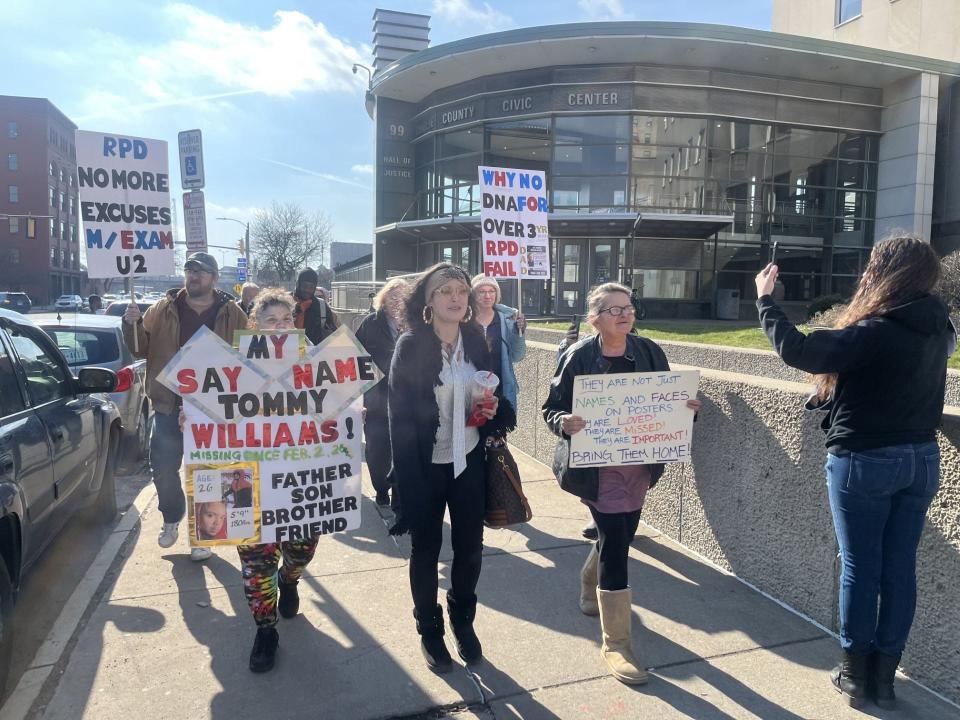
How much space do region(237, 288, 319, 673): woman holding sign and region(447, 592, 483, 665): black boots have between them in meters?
0.83

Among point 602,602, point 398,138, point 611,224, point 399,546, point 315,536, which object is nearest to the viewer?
point 602,602

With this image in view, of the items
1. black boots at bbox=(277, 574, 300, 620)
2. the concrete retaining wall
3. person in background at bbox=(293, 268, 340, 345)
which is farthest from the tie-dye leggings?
person in background at bbox=(293, 268, 340, 345)

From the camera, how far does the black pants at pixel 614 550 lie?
3.20 metres

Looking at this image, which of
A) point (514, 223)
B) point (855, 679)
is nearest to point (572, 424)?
point (855, 679)

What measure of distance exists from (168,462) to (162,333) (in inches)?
34.0

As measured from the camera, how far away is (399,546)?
15.8 feet

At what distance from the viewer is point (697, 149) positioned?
22.7m

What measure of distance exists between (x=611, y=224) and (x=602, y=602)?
19820 mm

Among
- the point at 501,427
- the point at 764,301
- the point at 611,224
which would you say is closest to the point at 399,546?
the point at 501,427

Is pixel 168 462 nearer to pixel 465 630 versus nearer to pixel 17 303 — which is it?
pixel 465 630

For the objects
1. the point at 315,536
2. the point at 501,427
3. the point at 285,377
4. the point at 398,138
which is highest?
the point at 398,138

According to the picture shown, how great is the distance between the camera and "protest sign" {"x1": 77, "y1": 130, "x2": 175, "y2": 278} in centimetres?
551

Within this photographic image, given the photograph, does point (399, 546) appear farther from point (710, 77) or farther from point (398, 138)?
point (398, 138)

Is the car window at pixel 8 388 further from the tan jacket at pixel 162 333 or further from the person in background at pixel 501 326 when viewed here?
the person in background at pixel 501 326
